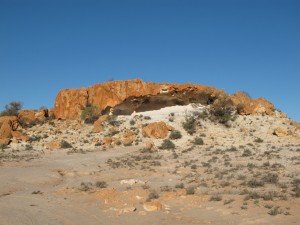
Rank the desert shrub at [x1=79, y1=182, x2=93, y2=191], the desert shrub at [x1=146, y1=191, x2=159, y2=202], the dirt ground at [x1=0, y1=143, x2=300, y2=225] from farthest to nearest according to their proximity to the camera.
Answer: the desert shrub at [x1=79, y1=182, x2=93, y2=191] < the desert shrub at [x1=146, y1=191, x2=159, y2=202] < the dirt ground at [x1=0, y1=143, x2=300, y2=225]

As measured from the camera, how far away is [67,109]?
37031 millimetres

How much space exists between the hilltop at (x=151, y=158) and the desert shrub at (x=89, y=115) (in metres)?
0.10

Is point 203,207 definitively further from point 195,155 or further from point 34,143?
point 34,143

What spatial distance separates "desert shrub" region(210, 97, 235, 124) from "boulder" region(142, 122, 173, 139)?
4973mm

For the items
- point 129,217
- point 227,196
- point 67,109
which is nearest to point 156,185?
point 227,196

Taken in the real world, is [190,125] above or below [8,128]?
above

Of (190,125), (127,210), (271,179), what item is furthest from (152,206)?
(190,125)

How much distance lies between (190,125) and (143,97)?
18.0 ft

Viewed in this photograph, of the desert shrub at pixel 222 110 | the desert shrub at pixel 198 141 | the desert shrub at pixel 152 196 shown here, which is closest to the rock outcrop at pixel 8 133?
the desert shrub at pixel 198 141

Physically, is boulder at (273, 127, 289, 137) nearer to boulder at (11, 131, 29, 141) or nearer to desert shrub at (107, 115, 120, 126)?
desert shrub at (107, 115, 120, 126)

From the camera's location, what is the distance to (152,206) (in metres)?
10.1

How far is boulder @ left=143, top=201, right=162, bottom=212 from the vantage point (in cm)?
1005

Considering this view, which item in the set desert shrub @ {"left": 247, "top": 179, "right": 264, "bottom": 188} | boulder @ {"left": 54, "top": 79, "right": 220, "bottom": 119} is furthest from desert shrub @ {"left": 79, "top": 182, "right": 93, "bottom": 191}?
boulder @ {"left": 54, "top": 79, "right": 220, "bottom": 119}

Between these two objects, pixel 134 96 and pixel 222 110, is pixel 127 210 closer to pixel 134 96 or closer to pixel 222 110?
pixel 222 110
